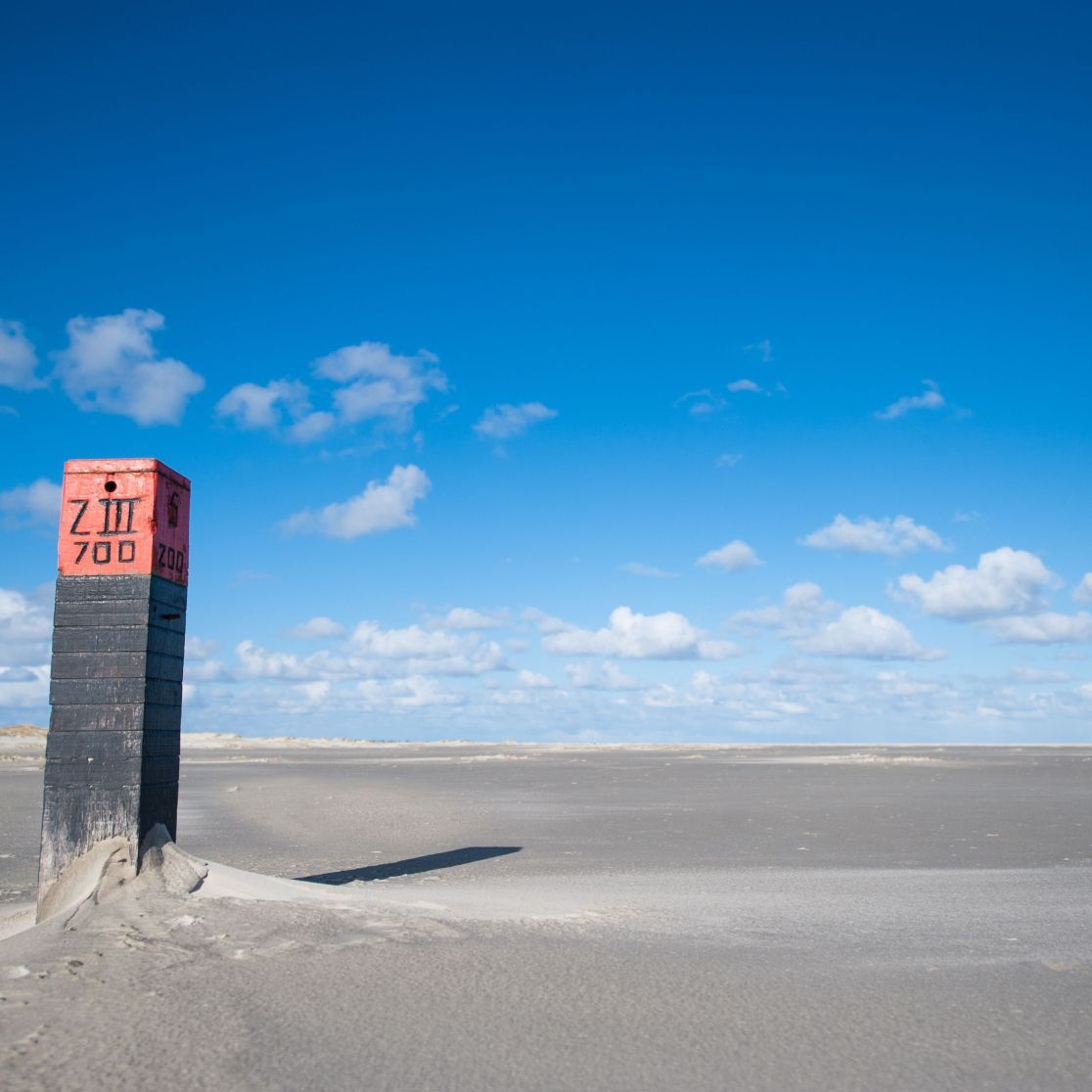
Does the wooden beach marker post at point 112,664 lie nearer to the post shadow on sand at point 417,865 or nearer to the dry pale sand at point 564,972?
the dry pale sand at point 564,972

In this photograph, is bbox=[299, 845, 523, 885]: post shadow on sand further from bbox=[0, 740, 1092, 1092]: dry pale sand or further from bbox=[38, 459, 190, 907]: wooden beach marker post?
bbox=[38, 459, 190, 907]: wooden beach marker post

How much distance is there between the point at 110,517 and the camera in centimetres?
898

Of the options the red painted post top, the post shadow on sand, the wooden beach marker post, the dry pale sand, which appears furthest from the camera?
the post shadow on sand

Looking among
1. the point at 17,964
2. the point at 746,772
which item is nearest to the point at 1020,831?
the point at 17,964

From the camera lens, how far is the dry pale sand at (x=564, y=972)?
4.83 metres

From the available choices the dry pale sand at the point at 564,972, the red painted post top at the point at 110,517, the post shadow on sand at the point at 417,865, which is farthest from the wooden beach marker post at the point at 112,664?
the post shadow on sand at the point at 417,865

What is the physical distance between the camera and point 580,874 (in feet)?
37.8

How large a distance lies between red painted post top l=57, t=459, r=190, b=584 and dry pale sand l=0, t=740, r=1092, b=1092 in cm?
252

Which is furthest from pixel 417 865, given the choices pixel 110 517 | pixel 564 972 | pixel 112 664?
pixel 564 972

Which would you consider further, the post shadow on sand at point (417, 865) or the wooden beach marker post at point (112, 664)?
the post shadow on sand at point (417, 865)

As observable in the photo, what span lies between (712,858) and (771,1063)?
846 centimetres

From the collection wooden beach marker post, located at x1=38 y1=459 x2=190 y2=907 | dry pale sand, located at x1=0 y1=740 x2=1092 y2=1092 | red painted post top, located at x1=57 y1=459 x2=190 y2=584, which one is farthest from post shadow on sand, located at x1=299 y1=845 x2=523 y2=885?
red painted post top, located at x1=57 y1=459 x2=190 y2=584

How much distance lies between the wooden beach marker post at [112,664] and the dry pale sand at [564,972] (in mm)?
587

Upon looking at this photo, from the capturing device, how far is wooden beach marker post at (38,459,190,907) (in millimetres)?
8469
